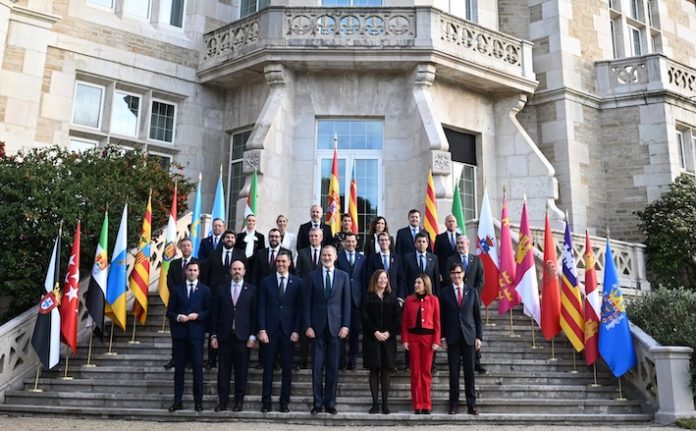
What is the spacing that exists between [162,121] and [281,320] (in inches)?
383

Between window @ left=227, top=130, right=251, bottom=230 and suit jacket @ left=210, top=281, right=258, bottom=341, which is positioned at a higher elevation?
window @ left=227, top=130, right=251, bottom=230

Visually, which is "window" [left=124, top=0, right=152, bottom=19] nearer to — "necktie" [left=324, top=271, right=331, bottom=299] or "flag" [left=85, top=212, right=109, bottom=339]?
"flag" [left=85, top=212, right=109, bottom=339]

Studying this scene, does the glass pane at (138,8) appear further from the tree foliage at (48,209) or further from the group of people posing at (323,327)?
the group of people posing at (323,327)

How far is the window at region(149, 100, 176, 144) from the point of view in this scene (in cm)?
1572

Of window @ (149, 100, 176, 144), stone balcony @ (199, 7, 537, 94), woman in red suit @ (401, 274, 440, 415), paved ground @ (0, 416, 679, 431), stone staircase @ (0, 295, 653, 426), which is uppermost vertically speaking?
stone balcony @ (199, 7, 537, 94)

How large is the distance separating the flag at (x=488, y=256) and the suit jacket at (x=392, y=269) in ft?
8.51

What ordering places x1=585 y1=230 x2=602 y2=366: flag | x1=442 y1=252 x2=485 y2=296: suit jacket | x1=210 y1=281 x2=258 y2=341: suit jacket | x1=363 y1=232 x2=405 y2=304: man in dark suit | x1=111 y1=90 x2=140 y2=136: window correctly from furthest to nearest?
1. x1=111 y1=90 x2=140 y2=136: window
2. x1=442 y1=252 x2=485 y2=296: suit jacket
3. x1=585 y1=230 x2=602 y2=366: flag
4. x1=363 y1=232 x2=405 y2=304: man in dark suit
5. x1=210 y1=281 x2=258 y2=341: suit jacket

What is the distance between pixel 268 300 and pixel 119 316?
129 inches

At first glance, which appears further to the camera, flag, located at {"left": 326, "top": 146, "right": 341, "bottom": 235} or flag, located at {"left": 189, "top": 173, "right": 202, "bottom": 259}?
flag, located at {"left": 326, "top": 146, "right": 341, "bottom": 235}

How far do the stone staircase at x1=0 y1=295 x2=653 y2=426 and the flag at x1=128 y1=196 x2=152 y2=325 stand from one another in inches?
28.5

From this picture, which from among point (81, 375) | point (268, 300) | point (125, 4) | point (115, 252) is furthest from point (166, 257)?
point (125, 4)

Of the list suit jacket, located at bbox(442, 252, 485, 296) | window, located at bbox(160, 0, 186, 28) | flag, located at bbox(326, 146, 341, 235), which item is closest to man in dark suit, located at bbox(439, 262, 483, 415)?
suit jacket, located at bbox(442, 252, 485, 296)

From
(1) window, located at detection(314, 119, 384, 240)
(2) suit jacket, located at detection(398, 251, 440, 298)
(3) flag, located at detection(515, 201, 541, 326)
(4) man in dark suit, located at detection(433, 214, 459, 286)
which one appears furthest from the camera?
(1) window, located at detection(314, 119, 384, 240)

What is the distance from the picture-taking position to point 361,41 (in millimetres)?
14242
